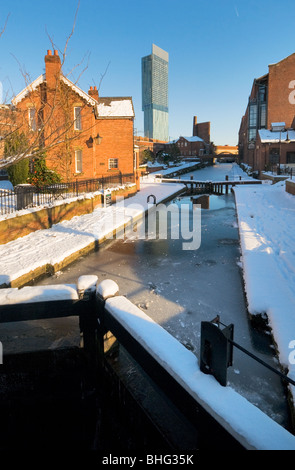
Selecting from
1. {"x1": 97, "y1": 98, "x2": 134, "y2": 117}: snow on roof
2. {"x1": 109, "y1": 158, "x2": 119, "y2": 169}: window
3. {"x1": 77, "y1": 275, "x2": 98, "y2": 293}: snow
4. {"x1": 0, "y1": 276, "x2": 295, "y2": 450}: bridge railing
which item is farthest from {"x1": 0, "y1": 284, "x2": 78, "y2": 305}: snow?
{"x1": 97, "y1": 98, "x2": 134, "y2": 117}: snow on roof

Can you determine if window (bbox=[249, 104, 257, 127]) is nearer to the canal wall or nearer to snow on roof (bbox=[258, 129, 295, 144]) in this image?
snow on roof (bbox=[258, 129, 295, 144])

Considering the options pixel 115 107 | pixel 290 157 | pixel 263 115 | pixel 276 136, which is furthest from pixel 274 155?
pixel 115 107

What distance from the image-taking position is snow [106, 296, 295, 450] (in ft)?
8.96

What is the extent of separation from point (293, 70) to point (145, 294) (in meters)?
54.7

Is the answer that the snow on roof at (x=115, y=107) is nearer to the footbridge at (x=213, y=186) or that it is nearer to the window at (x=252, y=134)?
the footbridge at (x=213, y=186)

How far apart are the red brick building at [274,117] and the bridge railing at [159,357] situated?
3533cm

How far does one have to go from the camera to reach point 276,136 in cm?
4050

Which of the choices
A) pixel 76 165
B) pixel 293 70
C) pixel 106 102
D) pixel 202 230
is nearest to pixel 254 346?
pixel 202 230

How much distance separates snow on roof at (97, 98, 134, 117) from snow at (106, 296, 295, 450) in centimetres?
2907

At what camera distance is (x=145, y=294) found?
27.5 feet

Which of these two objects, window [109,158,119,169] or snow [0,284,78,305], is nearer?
snow [0,284,78,305]

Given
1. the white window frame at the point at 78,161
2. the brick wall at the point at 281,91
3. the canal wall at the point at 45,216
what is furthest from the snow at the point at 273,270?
the brick wall at the point at 281,91

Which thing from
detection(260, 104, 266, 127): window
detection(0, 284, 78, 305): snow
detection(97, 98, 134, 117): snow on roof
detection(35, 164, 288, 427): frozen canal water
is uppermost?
detection(260, 104, 266, 127): window
